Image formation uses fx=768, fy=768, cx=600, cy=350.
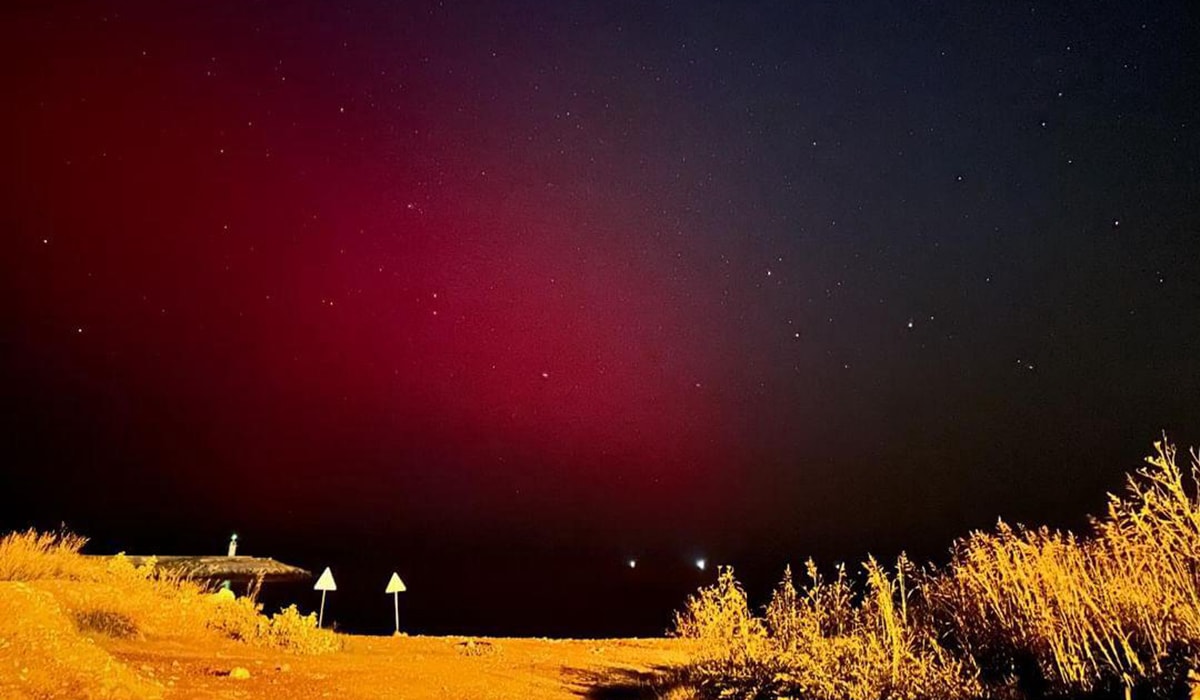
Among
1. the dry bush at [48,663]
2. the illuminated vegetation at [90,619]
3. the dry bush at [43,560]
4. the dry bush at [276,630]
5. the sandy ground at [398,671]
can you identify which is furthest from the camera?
the dry bush at [276,630]

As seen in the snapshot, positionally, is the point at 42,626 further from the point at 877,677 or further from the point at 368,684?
the point at 877,677

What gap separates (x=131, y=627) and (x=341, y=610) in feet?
147

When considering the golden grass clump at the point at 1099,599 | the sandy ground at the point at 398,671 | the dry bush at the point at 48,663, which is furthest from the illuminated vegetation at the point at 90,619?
the golden grass clump at the point at 1099,599

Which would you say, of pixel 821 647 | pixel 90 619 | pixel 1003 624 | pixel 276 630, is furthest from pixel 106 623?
pixel 1003 624

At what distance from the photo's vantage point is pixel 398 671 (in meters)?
11.5

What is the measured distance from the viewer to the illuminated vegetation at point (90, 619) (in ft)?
21.0

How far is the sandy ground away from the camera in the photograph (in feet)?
29.7

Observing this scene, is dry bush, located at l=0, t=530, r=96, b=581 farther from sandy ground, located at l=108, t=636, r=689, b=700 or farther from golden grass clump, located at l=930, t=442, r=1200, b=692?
golden grass clump, located at l=930, t=442, r=1200, b=692

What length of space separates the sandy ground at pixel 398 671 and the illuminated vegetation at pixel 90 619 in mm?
637

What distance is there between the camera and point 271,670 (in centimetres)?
1037

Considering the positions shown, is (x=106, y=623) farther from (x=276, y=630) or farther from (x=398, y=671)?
(x=398, y=671)

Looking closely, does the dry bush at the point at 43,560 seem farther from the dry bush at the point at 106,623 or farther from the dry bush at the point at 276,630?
the dry bush at the point at 276,630

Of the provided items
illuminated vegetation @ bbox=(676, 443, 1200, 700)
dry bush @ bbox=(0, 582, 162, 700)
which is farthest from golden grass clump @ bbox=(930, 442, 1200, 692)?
dry bush @ bbox=(0, 582, 162, 700)

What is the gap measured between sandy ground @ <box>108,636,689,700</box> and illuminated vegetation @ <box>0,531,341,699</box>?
2.09 ft
